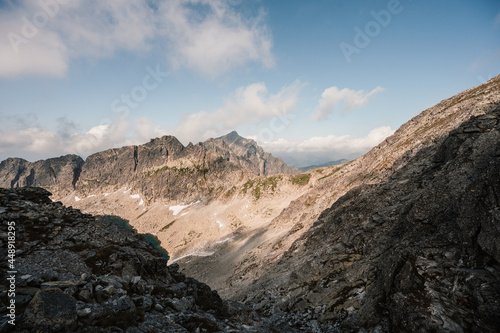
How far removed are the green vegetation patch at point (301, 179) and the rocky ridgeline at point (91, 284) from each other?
107 meters

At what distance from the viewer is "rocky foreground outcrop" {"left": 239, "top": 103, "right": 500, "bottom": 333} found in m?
10.8

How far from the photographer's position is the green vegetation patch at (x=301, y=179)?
122 meters

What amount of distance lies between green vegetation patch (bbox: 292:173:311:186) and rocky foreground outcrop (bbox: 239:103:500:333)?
8912 centimetres

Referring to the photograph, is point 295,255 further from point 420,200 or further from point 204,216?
point 204,216

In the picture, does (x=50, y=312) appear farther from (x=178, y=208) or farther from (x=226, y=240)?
(x=178, y=208)

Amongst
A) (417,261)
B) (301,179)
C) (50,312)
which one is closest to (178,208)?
(301,179)

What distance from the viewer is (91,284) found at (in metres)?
11.7

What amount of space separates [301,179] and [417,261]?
11365cm

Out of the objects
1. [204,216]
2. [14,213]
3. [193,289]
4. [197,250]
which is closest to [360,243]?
[193,289]

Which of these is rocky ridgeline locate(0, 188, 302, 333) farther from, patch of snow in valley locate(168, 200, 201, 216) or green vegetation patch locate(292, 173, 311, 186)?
patch of snow in valley locate(168, 200, 201, 216)

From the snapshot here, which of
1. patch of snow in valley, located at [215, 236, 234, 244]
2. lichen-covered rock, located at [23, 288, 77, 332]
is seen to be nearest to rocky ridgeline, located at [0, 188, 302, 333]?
lichen-covered rock, located at [23, 288, 77, 332]

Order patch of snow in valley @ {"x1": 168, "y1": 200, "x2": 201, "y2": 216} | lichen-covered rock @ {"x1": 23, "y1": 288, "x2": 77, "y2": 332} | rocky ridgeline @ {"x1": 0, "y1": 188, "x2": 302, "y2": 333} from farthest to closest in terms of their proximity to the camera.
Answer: patch of snow in valley @ {"x1": 168, "y1": 200, "x2": 201, "y2": 216}
rocky ridgeline @ {"x1": 0, "y1": 188, "x2": 302, "y2": 333}
lichen-covered rock @ {"x1": 23, "y1": 288, "x2": 77, "y2": 332}

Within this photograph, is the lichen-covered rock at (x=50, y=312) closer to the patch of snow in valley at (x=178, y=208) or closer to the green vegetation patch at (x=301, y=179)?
the green vegetation patch at (x=301, y=179)

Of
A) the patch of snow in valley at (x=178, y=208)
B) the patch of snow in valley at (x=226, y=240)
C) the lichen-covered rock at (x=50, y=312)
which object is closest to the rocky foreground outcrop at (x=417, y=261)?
the lichen-covered rock at (x=50, y=312)
